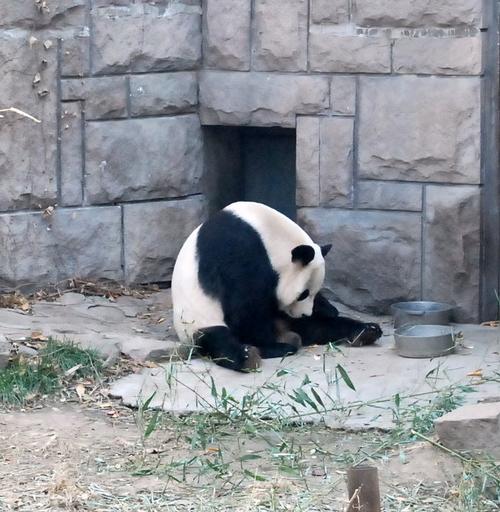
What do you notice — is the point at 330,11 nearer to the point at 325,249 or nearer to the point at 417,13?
the point at 417,13

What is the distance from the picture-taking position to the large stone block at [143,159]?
6824 millimetres

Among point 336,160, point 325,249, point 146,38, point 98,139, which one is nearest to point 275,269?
point 325,249

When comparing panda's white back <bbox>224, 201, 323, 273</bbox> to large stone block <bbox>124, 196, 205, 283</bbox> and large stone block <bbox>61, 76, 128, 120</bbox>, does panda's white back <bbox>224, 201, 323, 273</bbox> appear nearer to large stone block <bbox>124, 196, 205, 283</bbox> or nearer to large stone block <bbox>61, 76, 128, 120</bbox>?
large stone block <bbox>124, 196, 205, 283</bbox>

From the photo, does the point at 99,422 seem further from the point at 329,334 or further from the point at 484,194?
the point at 484,194

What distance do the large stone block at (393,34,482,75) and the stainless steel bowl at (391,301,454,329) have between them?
1178mm

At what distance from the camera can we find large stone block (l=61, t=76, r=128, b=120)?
263 inches

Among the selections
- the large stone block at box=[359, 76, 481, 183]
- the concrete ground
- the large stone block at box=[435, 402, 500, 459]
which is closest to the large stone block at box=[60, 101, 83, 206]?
the concrete ground

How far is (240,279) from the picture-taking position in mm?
5953

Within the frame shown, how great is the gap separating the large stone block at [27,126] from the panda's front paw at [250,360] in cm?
163

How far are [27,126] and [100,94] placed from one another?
17.7 inches

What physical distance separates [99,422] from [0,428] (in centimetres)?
40

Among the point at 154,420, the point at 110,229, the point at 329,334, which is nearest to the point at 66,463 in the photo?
the point at 154,420

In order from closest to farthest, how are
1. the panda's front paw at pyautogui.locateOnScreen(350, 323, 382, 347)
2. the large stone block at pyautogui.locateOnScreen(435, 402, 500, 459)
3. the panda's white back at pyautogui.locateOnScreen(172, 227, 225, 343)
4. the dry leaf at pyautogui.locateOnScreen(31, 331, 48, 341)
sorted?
the large stone block at pyautogui.locateOnScreen(435, 402, 500, 459), the dry leaf at pyautogui.locateOnScreen(31, 331, 48, 341), the panda's white back at pyautogui.locateOnScreen(172, 227, 225, 343), the panda's front paw at pyautogui.locateOnScreen(350, 323, 382, 347)

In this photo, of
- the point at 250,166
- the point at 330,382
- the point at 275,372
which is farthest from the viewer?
the point at 250,166
